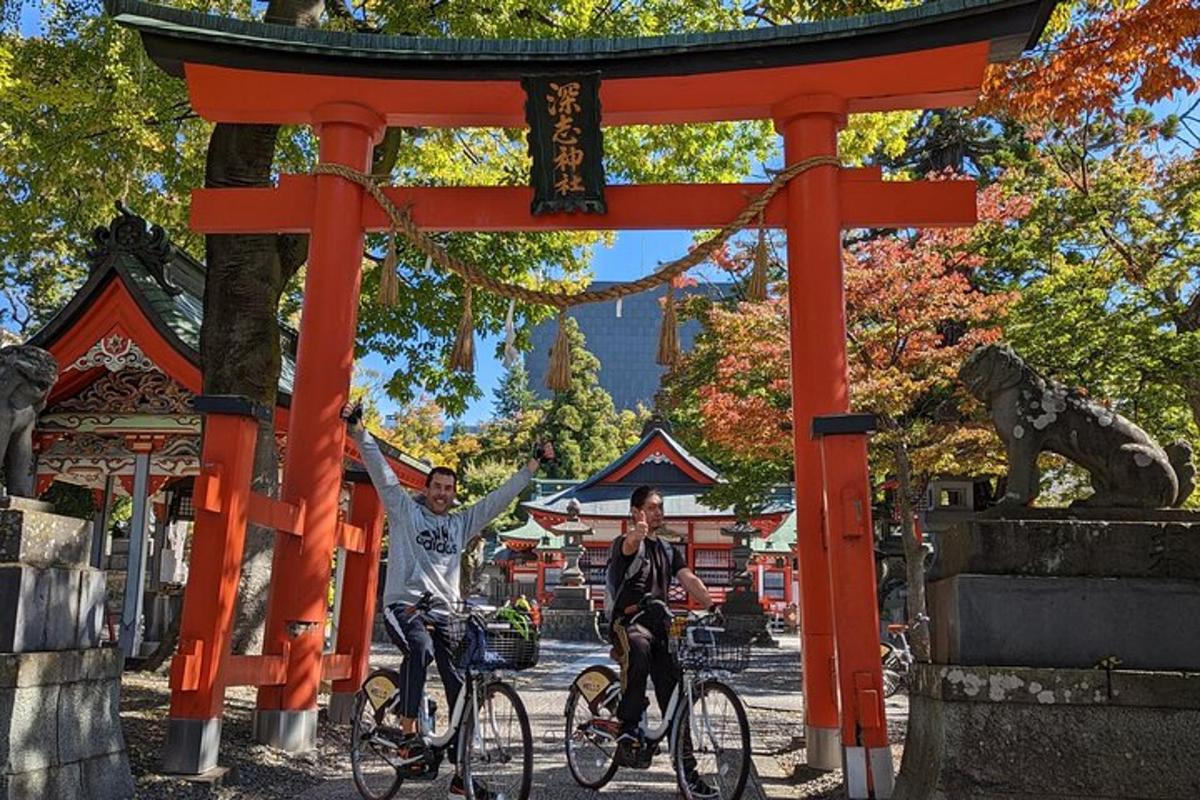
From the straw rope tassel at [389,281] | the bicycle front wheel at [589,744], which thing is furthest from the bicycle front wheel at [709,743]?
the straw rope tassel at [389,281]

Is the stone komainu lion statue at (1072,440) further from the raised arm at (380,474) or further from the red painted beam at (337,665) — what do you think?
the red painted beam at (337,665)

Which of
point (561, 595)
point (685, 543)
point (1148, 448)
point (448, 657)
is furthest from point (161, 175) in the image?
point (685, 543)

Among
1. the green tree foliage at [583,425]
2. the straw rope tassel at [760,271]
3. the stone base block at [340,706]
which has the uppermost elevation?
the green tree foliage at [583,425]

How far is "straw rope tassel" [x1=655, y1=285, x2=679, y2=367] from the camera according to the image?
22.9ft

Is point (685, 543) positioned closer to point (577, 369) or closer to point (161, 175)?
point (577, 369)

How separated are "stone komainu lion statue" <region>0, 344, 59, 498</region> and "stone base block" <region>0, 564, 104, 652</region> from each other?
55 cm

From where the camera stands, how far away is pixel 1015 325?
1259 centimetres

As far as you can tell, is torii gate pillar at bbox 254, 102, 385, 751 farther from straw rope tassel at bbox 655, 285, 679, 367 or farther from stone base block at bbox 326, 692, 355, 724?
straw rope tassel at bbox 655, 285, 679, 367

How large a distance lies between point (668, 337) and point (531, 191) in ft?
4.64

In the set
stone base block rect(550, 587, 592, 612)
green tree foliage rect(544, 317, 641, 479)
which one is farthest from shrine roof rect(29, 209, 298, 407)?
green tree foliage rect(544, 317, 641, 479)

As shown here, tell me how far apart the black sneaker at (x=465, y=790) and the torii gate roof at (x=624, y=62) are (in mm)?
4455

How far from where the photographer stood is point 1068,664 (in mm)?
4047

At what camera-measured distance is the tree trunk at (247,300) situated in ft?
26.6

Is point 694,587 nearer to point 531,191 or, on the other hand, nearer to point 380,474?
point 380,474
